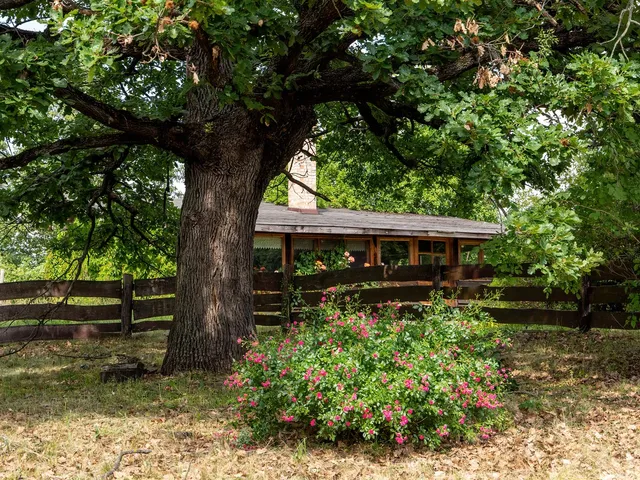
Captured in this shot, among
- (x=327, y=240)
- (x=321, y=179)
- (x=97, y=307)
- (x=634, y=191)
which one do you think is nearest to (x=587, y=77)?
(x=634, y=191)

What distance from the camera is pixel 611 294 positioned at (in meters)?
11.2

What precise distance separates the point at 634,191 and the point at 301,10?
4412 millimetres

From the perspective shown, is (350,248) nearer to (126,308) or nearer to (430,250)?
(430,250)

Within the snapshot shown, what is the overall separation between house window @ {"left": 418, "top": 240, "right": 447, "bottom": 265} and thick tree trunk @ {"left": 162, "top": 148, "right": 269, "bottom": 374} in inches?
626

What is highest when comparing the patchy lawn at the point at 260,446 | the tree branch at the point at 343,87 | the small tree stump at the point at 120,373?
the tree branch at the point at 343,87

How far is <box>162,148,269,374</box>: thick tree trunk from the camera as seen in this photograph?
9.23m

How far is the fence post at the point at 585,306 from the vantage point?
11.6 metres

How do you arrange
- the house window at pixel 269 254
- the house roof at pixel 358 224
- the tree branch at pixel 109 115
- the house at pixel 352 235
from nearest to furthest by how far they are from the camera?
the tree branch at pixel 109 115
the house roof at pixel 358 224
the house at pixel 352 235
the house window at pixel 269 254

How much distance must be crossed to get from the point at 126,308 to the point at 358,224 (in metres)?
8.62

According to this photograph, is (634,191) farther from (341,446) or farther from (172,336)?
(172,336)

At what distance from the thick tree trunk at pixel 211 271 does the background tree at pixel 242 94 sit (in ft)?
0.06

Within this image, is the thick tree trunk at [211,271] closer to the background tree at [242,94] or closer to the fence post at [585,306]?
the background tree at [242,94]

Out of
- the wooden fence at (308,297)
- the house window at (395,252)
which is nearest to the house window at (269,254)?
the house window at (395,252)

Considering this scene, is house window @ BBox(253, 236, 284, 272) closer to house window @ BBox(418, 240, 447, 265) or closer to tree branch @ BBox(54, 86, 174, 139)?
house window @ BBox(418, 240, 447, 265)
